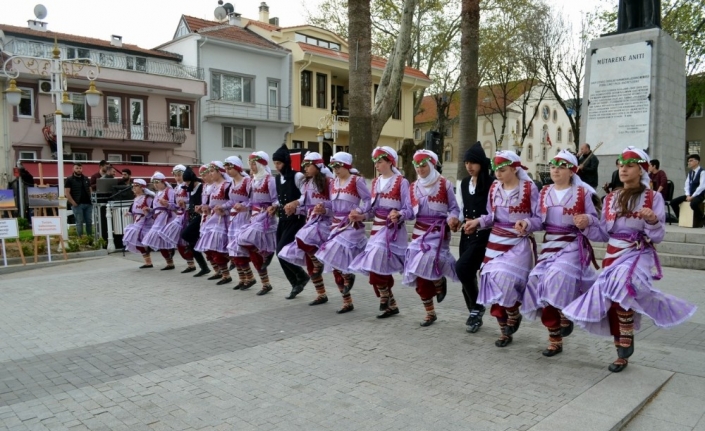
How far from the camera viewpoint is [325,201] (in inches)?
316

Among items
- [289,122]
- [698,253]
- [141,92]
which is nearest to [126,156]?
[141,92]

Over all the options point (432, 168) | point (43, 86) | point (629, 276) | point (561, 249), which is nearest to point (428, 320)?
point (432, 168)

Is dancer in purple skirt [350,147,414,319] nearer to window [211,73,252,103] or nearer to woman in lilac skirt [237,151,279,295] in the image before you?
woman in lilac skirt [237,151,279,295]

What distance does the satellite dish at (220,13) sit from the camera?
127 feet

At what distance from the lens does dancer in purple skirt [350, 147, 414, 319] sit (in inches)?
270

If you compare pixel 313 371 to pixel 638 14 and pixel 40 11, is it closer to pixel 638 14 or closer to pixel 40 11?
pixel 638 14

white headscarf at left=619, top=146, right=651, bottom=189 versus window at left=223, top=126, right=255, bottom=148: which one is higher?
window at left=223, top=126, right=255, bottom=148

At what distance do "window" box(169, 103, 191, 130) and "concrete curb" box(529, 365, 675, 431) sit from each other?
3013 centimetres

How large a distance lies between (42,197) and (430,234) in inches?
418

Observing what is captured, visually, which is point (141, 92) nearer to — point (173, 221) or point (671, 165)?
point (173, 221)

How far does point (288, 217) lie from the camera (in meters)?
8.30

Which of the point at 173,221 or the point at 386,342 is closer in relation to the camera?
the point at 386,342

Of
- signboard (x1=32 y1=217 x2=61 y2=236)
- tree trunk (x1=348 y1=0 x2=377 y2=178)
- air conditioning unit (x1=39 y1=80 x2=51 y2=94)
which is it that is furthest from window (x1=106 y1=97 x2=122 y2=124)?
tree trunk (x1=348 y1=0 x2=377 y2=178)

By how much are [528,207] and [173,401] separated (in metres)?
3.75
